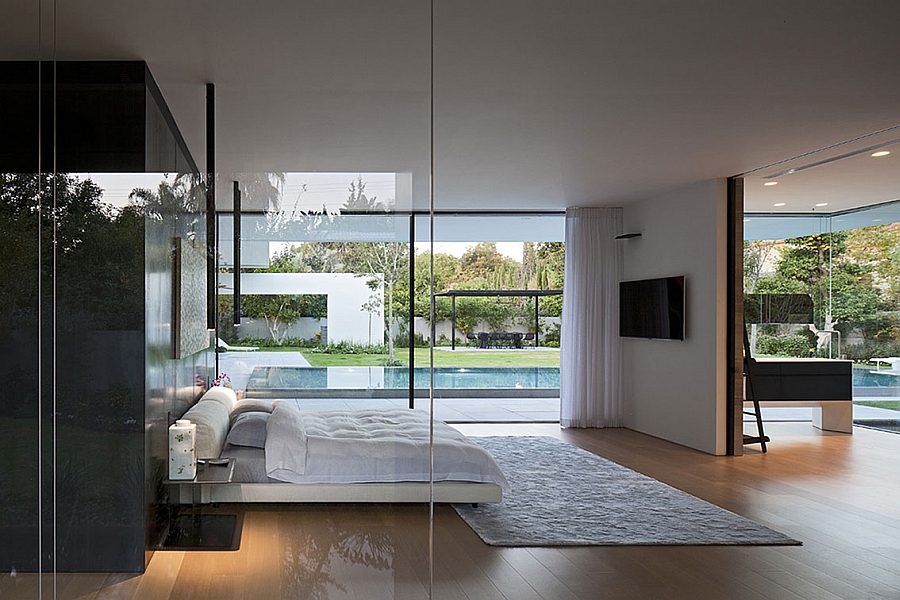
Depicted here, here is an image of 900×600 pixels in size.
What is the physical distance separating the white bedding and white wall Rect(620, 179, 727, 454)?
180 inches

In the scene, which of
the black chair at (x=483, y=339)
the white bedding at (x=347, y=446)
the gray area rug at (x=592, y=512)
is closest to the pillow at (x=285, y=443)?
the white bedding at (x=347, y=446)

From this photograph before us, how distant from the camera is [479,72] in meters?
3.06

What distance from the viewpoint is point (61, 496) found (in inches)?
89.0

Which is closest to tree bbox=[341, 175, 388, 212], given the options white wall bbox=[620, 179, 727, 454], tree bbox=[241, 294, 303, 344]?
tree bbox=[241, 294, 303, 344]

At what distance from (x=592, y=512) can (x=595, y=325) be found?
350 cm

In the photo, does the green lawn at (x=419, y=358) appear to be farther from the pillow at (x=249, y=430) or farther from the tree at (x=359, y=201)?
the tree at (x=359, y=201)

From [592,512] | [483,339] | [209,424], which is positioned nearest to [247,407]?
[209,424]

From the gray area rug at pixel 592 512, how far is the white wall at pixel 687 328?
1626mm

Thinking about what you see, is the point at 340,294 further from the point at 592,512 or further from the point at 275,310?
the point at 592,512

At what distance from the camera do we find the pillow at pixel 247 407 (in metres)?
2.23

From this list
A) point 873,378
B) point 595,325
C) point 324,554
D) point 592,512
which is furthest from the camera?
point 595,325

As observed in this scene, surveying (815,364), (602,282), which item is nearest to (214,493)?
(815,364)

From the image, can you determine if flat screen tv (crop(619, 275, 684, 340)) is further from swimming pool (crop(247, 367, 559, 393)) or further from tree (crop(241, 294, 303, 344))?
tree (crop(241, 294, 303, 344))

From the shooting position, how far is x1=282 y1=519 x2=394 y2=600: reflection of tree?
2311 millimetres
